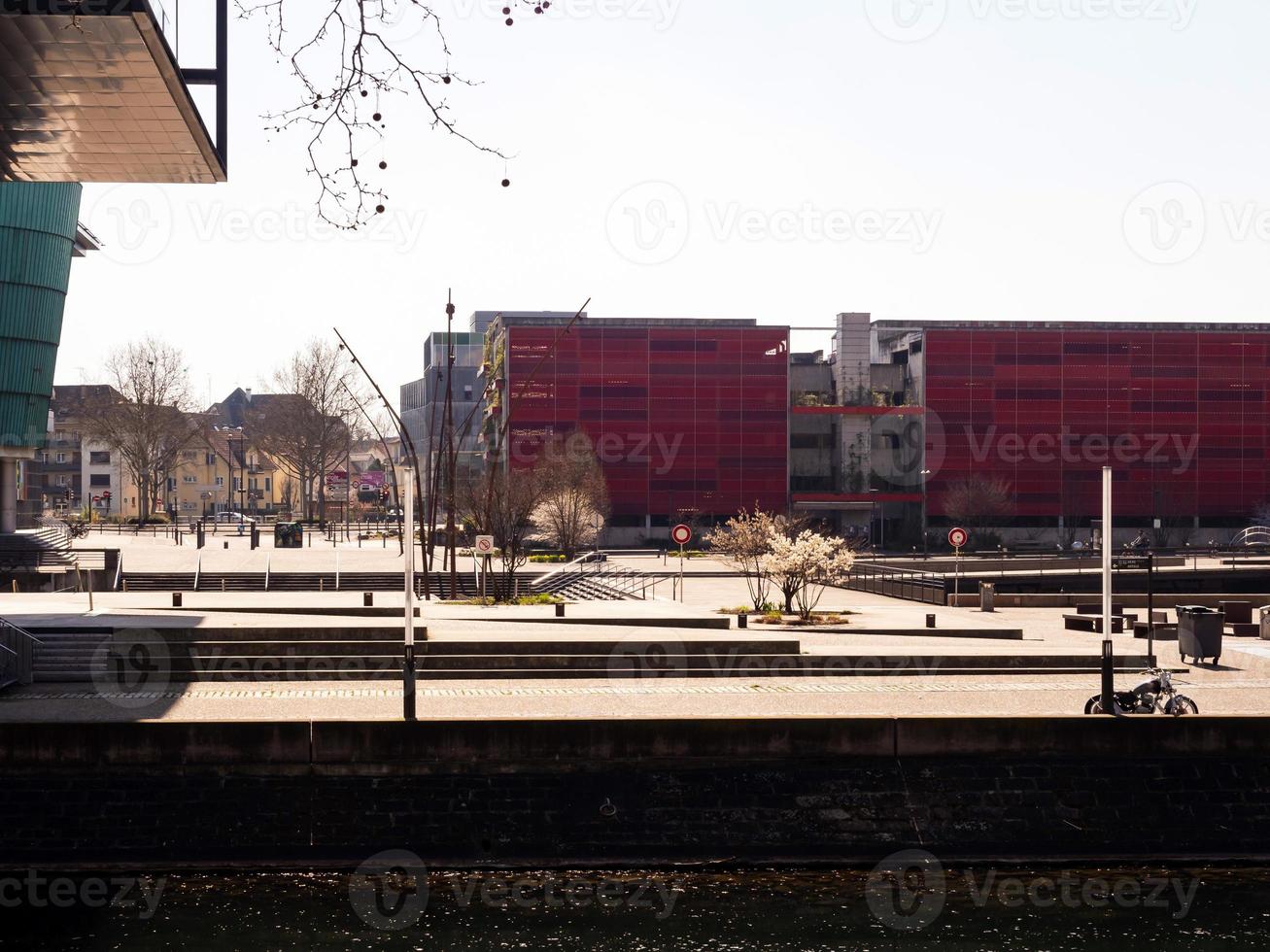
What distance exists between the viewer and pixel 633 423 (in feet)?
288

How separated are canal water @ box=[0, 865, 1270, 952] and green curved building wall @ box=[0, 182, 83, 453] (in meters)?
48.0

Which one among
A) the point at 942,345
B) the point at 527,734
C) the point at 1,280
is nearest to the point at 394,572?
the point at 1,280

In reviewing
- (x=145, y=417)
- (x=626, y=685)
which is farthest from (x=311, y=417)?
(x=626, y=685)

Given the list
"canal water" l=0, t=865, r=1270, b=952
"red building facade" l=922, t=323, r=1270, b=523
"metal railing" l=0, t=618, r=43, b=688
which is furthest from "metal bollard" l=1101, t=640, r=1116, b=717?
"red building facade" l=922, t=323, r=1270, b=523

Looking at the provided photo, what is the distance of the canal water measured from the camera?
43.8ft

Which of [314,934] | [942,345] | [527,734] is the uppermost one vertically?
[942,345]

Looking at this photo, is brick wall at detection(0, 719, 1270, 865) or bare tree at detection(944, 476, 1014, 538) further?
bare tree at detection(944, 476, 1014, 538)

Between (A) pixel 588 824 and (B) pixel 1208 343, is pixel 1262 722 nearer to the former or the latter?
(A) pixel 588 824

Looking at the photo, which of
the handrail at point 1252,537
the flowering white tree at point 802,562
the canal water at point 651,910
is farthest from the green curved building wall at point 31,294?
the handrail at point 1252,537

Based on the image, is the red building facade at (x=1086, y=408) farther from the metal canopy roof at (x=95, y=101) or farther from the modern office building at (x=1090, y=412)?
the metal canopy roof at (x=95, y=101)

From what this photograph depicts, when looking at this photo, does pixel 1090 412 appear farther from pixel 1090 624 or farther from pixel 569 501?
pixel 1090 624

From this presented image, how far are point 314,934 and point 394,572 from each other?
33.5 metres

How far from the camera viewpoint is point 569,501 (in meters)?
62.8

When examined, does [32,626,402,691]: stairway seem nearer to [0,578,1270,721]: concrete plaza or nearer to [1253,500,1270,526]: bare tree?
[0,578,1270,721]: concrete plaza
